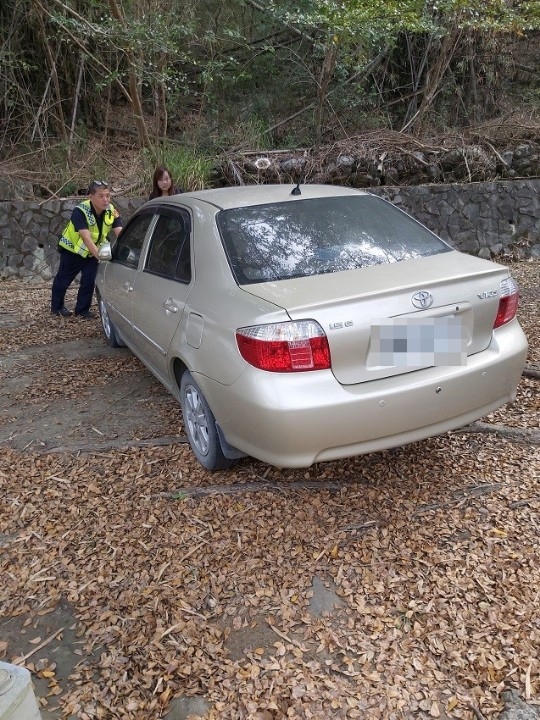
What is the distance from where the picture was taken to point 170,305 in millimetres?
3457

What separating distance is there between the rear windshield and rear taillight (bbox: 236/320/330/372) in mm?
482

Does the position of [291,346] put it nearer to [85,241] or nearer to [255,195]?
[255,195]

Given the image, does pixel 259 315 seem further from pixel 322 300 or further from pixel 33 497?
pixel 33 497

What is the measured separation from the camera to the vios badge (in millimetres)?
2691

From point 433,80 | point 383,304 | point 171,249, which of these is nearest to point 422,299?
point 383,304

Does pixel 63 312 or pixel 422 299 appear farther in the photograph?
pixel 63 312

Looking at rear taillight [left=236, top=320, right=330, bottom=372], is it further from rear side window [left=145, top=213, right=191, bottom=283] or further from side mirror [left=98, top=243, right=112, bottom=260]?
side mirror [left=98, top=243, right=112, bottom=260]

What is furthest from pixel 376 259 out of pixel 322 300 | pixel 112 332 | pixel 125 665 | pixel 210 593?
pixel 112 332

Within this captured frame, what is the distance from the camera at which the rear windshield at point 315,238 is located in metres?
3.07

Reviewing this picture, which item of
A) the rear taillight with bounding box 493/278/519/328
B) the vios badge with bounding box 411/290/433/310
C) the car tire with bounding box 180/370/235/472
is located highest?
the vios badge with bounding box 411/290/433/310

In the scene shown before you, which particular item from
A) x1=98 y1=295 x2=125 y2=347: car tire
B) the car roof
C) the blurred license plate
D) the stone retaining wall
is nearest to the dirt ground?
the blurred license plate

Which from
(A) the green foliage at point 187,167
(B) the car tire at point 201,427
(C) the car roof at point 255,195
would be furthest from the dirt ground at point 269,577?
(A) the green foliage at point 187,167

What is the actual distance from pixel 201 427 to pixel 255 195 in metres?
1.46

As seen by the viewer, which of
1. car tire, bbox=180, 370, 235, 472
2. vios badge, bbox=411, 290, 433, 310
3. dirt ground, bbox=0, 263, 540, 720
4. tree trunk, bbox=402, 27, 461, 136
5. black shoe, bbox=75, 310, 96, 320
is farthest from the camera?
tree trunk, bbox=402, 27, 461, 136
